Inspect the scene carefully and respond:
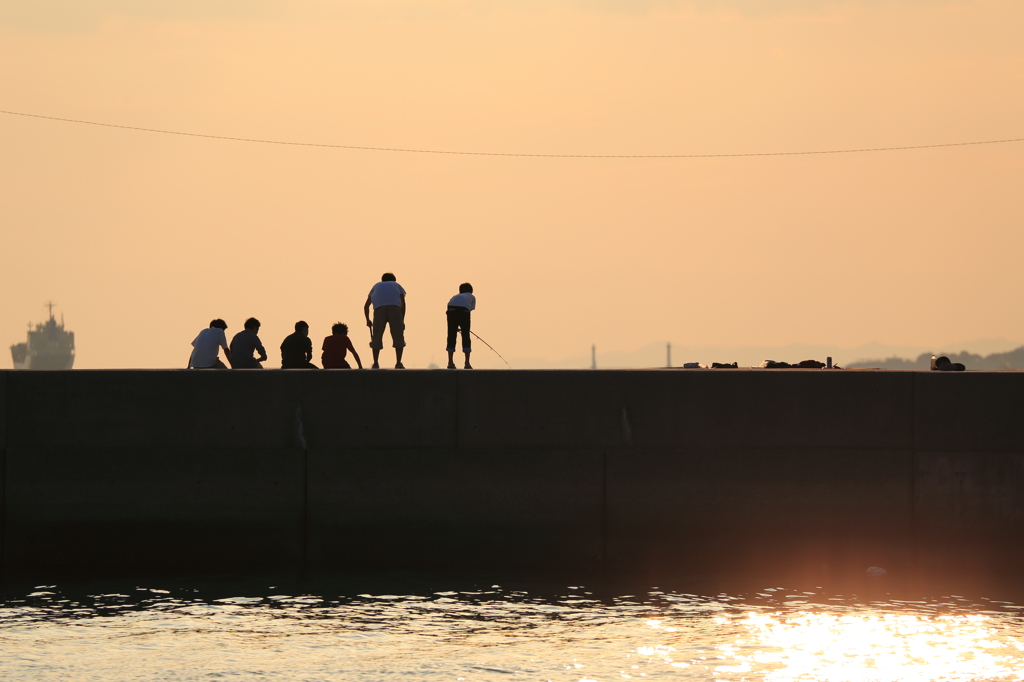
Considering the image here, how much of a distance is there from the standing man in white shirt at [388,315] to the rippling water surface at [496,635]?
5.45m

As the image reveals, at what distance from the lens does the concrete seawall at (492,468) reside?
51.6ft

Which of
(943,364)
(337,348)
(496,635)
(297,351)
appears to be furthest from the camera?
(943,364)

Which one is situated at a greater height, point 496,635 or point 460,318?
point 460,318

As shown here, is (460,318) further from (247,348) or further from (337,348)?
(247,348)

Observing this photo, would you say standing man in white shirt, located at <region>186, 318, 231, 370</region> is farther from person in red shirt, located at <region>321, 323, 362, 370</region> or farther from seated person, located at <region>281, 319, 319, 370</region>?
person in red shirt, located at <region>321, 323, 362, 370</region>

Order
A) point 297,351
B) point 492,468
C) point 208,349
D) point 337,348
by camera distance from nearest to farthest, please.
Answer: point 492,468 → point 208,349 → point 297,351 → point 337,348

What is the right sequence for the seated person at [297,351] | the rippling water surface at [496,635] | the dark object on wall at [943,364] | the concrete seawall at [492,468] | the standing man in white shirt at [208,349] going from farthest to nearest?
the dark object on wall at [943,364] < the seated person at [297,351] < the standing man in white shirt at [208,349] < the concrete seawall at [492,468] < the rippling water surface at [496,635]

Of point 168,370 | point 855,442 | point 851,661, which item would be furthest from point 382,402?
point 851,661

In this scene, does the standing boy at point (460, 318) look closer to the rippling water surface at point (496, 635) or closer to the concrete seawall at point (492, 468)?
the concrete seawall at point (492, 468)

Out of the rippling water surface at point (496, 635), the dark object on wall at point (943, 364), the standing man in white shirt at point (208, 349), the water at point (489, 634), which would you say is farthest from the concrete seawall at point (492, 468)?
the dark object on wall at point (943, 364)

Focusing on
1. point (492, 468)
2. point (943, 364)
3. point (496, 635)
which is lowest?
point (496, 635)

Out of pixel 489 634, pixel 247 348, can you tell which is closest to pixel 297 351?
pixel 247 348

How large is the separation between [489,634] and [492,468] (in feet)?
11.4

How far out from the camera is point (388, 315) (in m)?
19.7
